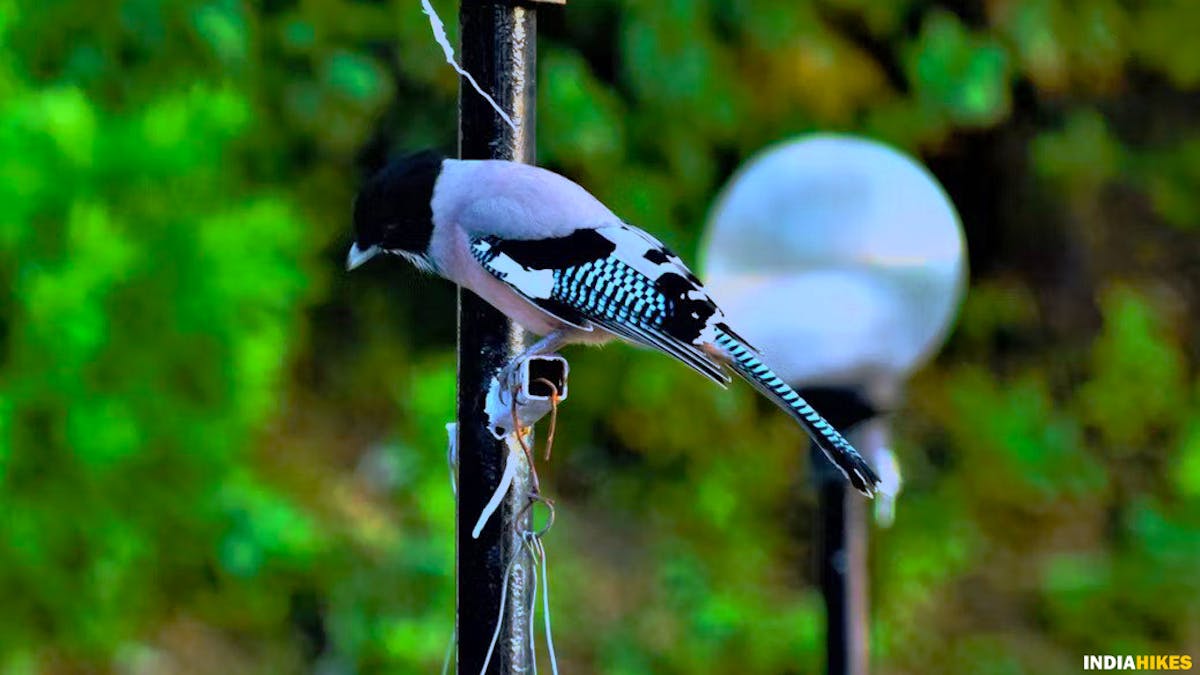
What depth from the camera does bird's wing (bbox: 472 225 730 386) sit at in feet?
5.28

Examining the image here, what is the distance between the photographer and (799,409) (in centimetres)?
148

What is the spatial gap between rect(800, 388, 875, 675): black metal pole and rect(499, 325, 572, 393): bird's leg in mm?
1099

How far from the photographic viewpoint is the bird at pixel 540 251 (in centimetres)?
161

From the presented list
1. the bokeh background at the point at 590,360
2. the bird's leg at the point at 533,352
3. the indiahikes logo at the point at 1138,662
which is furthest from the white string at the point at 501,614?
the indiahikes logo at the point at 1138,662

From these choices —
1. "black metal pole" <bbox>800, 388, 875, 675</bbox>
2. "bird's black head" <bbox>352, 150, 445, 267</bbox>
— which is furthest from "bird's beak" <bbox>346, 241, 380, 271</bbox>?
"black metal pole" <bbox>800, 388, 875, 675</bbox>

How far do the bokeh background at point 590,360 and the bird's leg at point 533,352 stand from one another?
2161mm

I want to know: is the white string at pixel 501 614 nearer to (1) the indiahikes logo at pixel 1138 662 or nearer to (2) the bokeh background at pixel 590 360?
(2) the bokeh background at pixel 590 360

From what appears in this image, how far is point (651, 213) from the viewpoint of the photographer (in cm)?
429

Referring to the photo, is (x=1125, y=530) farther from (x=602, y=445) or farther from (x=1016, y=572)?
(x=602, y=445)

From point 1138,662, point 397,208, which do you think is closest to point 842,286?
point 397,208

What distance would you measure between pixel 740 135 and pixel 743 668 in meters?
1.53

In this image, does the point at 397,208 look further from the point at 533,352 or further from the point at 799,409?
the point at 799,409

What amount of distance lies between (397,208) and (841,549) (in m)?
1.34

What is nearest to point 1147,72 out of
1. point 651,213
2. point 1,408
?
point 651,213
